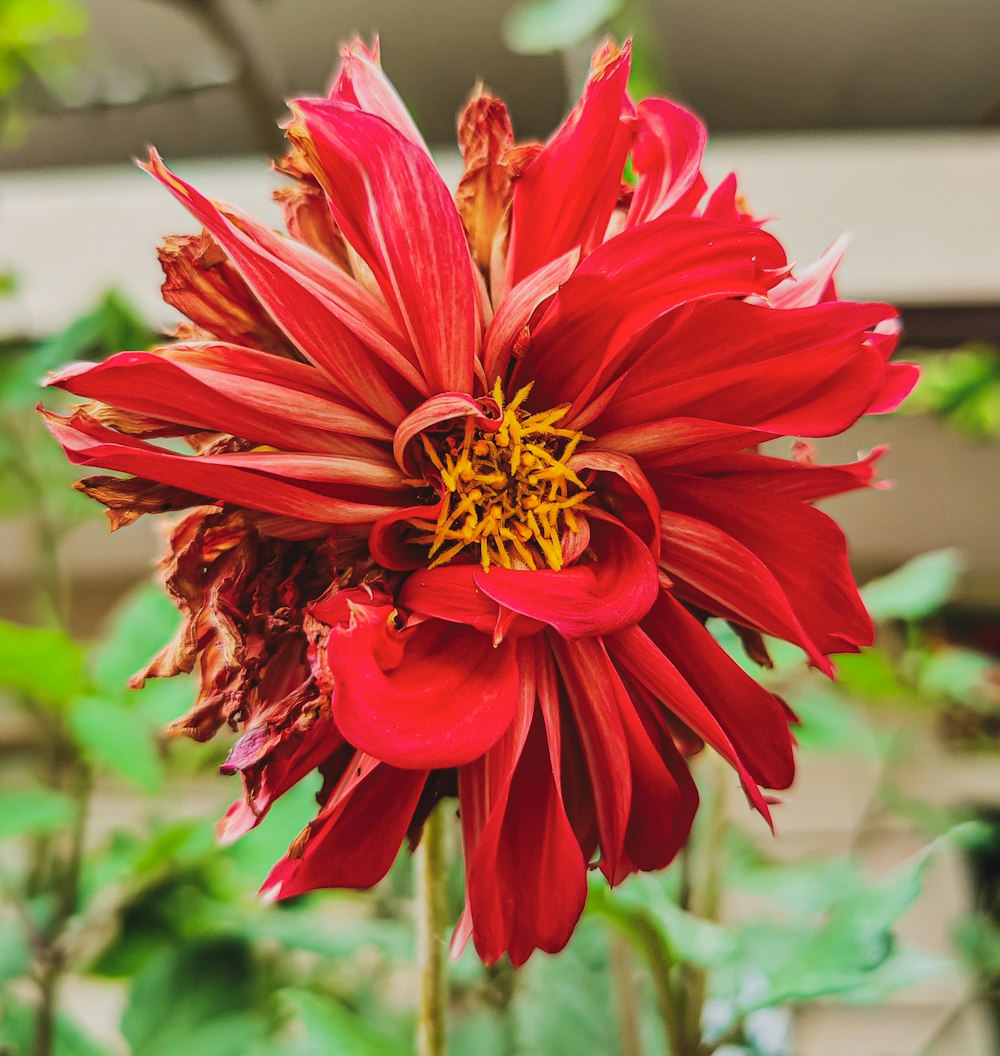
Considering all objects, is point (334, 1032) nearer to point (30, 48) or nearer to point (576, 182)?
point (576, 182)

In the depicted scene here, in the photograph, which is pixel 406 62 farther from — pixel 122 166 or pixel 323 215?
pixel 323 215

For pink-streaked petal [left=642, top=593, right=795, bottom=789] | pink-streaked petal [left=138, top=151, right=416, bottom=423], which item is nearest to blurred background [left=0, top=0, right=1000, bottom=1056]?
pink-streaked petal [left=642, top=593, right=795, bottom=789]

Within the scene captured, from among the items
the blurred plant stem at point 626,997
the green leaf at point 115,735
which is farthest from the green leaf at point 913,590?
the green leaf at point 115,735

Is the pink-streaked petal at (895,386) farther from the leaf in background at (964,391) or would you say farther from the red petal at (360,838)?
the leaf in background at (964,391)

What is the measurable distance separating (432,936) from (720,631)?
0.17 metres

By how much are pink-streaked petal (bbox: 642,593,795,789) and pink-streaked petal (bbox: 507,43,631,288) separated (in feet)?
0.30

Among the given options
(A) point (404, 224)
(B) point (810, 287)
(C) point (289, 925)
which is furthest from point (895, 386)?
(C) point (289, 925)

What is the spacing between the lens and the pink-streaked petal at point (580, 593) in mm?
184

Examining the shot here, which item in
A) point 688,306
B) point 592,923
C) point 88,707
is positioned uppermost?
point 688,306

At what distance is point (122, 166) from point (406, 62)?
0.35 metres

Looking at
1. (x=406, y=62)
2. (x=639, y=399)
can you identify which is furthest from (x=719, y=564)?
Result: (x=406, y=62)

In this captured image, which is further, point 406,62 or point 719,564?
point 406,62

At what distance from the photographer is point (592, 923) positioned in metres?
0.54

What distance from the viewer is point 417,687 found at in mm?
190
